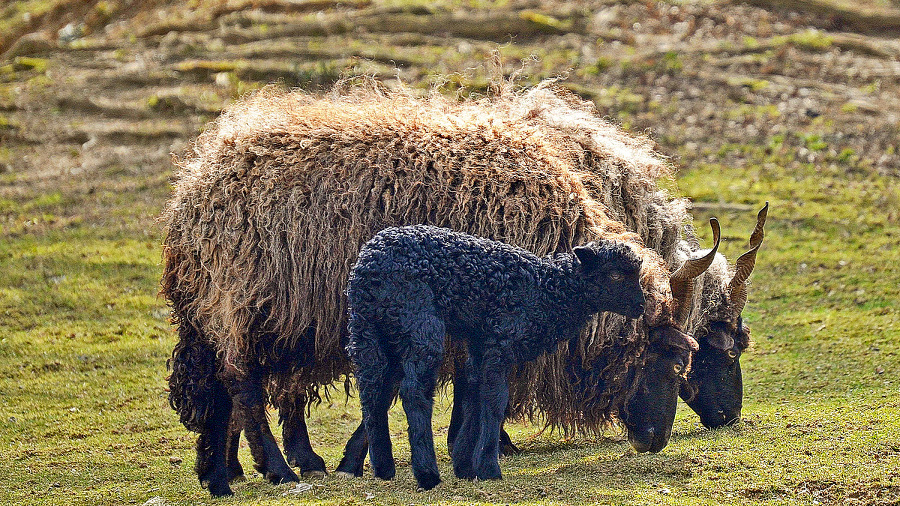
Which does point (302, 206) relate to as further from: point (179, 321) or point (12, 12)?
point (12, 12)

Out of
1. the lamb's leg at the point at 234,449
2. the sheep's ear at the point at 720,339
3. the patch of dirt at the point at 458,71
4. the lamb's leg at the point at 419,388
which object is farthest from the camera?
the patch of dirt at the point at 458,71

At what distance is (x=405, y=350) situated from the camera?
24.2 feet

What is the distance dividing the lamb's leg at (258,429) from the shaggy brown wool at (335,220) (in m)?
0.20

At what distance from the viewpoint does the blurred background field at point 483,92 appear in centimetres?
847

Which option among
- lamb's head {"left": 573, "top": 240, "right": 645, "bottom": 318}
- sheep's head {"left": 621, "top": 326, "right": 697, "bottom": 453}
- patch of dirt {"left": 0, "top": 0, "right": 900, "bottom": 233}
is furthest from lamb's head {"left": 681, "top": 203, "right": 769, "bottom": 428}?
patch of dirt {"left": 0, "top": 0, "right": 900, "bottom": 233}

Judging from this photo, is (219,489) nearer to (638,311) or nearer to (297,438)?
(297,438)

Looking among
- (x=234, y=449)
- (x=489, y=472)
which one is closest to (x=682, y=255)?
(x=489, y=472)

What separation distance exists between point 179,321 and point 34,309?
6.35 m

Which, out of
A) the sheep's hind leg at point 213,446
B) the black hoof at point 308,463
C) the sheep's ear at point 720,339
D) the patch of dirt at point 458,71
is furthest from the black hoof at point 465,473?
the patch of dirt at point 458,71

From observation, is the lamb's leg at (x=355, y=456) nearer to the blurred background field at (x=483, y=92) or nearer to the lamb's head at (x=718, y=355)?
the blurred background field at (x=483, y=92)

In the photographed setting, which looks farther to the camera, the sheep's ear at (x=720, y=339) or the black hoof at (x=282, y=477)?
the sheep's ear at (x=720, y=339)

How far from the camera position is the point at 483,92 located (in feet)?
76.5

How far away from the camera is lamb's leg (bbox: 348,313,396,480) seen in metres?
7.41

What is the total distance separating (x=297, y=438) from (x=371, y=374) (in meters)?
2.12
